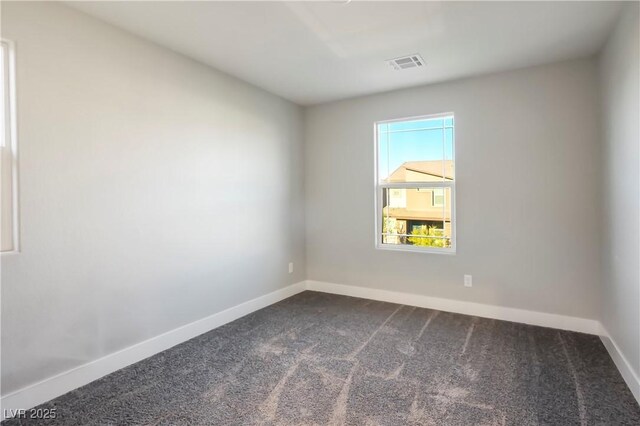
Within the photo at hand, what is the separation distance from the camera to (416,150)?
3.90 metres

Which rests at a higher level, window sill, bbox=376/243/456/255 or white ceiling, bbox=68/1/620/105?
white ceiling, bbox=68/1/620/105

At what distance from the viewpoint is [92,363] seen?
7.52 ft

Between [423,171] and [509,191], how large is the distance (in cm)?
91

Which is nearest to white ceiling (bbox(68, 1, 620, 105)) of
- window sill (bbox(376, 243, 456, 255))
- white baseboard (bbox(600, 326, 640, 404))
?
window sill (bbox(376, 243, 456, 255))

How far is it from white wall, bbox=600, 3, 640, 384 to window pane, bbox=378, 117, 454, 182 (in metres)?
1.35

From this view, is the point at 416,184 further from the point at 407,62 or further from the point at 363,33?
the point at 363,33

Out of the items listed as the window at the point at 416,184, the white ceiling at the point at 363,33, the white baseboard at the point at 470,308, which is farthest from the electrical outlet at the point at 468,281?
the white ceiling at the point at 363,33

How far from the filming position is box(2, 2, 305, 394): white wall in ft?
6.63

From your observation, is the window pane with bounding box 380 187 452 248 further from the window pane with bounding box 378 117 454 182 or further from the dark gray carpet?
the dark gray carpet

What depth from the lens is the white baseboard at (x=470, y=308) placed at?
3088 mm

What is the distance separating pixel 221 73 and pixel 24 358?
2711 mm

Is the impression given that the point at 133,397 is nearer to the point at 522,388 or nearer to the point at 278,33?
the point at 522,388

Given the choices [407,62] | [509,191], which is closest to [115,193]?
[407,62]

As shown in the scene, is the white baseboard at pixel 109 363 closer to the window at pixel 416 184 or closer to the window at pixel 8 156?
the window at pixel 8 156
